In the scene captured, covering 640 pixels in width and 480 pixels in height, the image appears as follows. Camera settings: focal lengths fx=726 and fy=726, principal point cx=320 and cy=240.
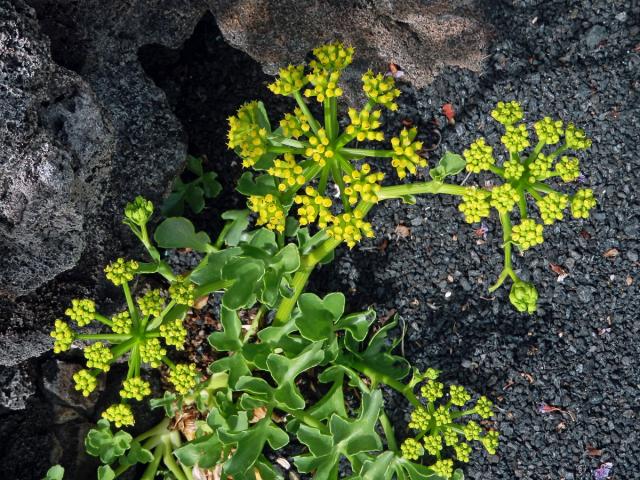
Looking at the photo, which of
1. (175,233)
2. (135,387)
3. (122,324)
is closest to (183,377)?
(135,387)

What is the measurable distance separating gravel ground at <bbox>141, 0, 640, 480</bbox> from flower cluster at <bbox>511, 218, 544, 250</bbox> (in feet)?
4.12

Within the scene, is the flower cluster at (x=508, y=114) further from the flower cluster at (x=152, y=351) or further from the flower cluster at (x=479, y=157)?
the flower cluster at (x=152, y=351)

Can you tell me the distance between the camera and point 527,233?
2980 mm

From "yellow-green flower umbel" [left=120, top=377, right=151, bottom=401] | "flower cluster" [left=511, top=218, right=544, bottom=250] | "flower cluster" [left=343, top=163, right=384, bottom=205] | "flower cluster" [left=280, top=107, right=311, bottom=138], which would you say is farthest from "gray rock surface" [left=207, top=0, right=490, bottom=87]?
"yellow-green flower umbel" [left=120, top=377, right=151, bottom=401]

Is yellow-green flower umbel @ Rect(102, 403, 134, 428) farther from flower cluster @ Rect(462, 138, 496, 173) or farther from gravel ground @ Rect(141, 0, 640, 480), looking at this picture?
flower cluster @ Rect(462, 138, 496, 173)

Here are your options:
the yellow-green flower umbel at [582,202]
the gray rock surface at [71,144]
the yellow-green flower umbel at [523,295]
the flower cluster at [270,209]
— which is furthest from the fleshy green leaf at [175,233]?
the yellow-green flower umbel at [582,202]

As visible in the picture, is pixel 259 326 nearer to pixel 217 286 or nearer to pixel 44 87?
pixel 217 286

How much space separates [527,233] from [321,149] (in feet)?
3.00

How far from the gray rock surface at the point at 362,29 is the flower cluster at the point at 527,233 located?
1.44 m

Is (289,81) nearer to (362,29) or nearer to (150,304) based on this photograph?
(362,29)

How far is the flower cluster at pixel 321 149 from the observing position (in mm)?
3021

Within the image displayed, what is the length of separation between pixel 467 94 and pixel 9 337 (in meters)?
2.84

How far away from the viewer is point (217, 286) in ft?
11.2

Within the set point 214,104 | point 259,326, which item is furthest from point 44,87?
point 259,326
